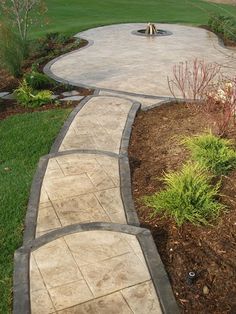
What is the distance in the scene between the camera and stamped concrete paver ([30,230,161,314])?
387 cm

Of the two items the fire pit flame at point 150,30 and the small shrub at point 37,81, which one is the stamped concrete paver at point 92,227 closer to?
the small shrub at point 37,81

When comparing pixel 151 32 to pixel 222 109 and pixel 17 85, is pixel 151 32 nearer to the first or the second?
pixel 17 85

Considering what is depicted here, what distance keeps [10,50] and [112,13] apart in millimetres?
14693

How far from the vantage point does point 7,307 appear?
12.8ft

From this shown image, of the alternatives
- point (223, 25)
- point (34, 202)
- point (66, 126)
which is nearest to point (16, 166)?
point (34, 202)

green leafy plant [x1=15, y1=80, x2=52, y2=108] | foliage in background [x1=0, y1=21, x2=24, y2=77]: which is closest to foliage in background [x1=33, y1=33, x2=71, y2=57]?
foliage in background [x1=0, y1=21, x2=24, y2=77]

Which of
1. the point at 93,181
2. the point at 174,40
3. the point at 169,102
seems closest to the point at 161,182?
the point at 93,181

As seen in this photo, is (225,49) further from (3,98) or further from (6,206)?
(6,206)

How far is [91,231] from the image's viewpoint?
4.83m

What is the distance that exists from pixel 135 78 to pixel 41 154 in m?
5.32

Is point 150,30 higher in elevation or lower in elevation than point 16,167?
lower

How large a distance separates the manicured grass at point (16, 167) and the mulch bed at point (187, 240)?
162cm

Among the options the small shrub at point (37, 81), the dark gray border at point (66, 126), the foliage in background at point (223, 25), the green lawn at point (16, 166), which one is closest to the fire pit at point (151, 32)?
the foliage in background at point (223, 25)

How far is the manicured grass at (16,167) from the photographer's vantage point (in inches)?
178
